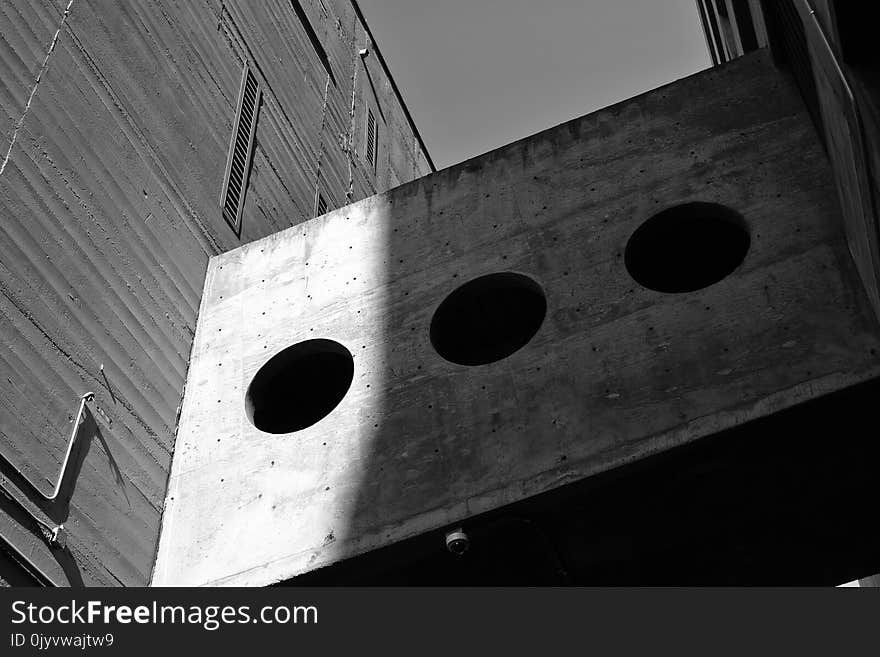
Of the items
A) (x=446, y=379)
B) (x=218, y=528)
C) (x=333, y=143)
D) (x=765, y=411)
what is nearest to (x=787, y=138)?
(x=765, y=411)

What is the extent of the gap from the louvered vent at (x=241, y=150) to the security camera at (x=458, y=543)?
202 inches

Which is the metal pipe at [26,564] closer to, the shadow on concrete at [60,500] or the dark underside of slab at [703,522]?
the shadow on concrete at [60,500]

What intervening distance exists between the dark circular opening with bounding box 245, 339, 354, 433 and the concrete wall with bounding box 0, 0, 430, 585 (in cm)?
74

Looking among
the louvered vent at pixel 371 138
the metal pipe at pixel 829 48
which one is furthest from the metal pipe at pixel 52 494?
the louvered vent at pixel 371 138

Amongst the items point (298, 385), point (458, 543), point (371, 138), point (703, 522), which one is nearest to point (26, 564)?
point (458, 543)

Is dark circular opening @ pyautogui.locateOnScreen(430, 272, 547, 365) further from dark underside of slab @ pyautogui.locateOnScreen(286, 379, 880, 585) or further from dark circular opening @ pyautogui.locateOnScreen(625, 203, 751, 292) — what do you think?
dark underside of slab @ pyautogui.locateOnScreen(286, 379, 880, 585)

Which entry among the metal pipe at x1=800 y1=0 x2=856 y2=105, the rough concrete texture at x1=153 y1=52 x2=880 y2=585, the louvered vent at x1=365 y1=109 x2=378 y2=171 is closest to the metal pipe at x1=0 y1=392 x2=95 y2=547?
the rough concrete texture at x1=153 y1=52 x2=880 y2=585

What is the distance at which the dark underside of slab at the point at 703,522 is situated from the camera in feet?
24.2

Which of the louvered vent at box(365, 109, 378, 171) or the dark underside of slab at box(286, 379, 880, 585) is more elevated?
the dark underside of slab at box(286, 379, 880, 585)

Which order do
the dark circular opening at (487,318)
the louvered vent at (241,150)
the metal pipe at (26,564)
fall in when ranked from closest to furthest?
the metal pipe at (26,564)
the dark circular opening at (487,318)
the louvered vent at (241,150)

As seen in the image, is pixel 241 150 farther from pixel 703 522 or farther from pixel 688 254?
pixel 703 522

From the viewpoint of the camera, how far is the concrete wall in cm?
764
